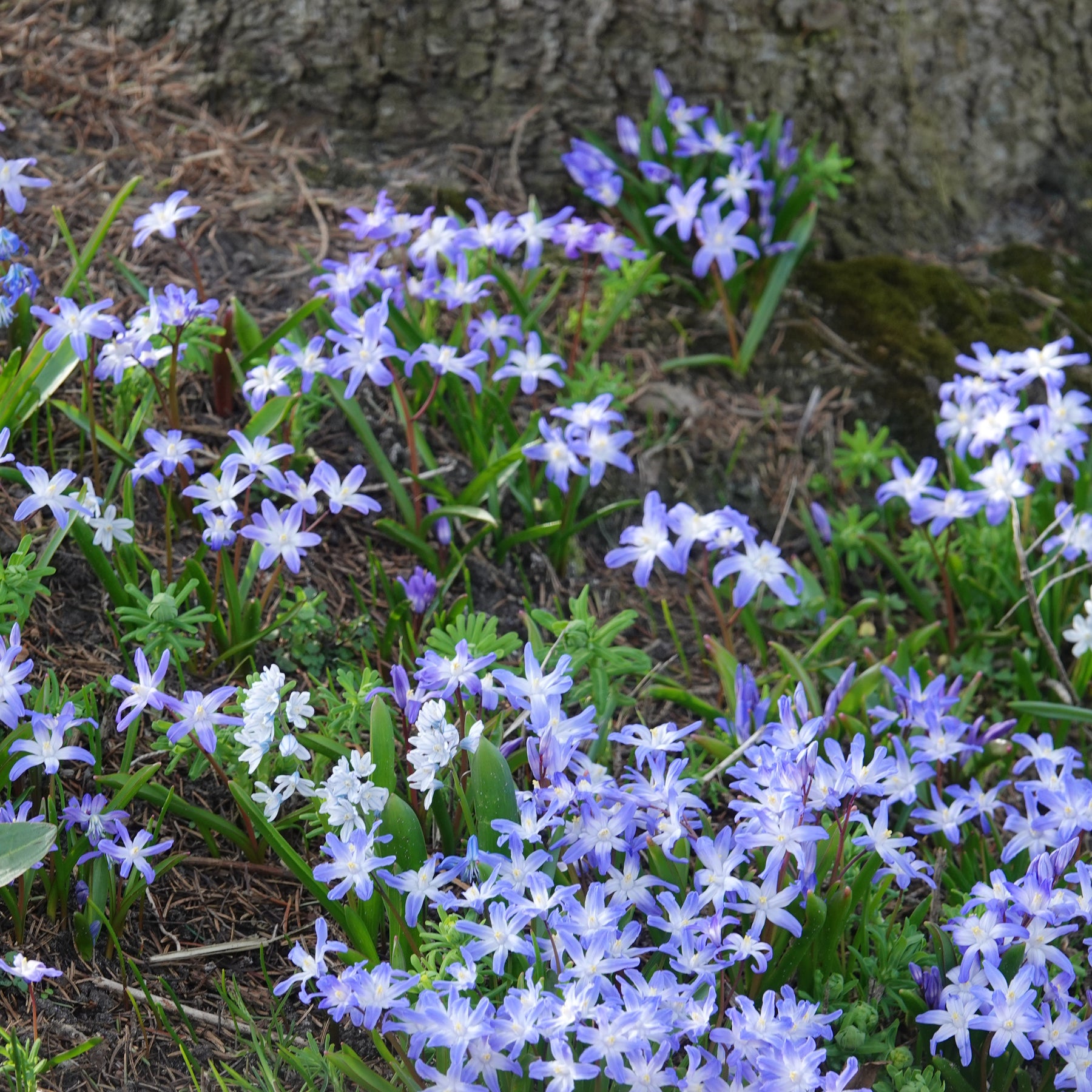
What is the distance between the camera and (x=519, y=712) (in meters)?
2.38

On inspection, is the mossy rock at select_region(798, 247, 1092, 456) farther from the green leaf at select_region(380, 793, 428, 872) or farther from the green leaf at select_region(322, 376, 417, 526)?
the green leaf at select_region(380, 793, 428, 872)

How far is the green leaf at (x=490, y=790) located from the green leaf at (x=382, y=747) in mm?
153

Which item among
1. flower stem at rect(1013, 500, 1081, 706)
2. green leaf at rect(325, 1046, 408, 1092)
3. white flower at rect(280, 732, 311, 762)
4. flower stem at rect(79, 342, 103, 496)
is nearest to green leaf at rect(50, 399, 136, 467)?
flower stem at rect(79, 342, 103, 496)

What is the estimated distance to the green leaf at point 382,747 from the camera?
1982mm

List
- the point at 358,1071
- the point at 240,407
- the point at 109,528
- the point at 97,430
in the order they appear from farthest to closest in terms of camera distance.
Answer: the point at 240,407, the point at 97,430, the point at 109,528, the point at 358,1071

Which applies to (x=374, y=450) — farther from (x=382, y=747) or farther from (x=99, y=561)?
(x=382, y=747)

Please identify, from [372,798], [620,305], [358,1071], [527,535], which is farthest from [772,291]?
[358,1071]

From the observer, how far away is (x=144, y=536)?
2.62m

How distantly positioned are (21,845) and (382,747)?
60 cm

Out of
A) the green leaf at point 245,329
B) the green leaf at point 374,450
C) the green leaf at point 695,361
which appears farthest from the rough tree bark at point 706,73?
the green leaf at point 374,450

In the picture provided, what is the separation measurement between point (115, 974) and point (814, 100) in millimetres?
3301

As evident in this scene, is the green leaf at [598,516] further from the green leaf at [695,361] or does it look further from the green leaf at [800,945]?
the green leaf at [800,945]

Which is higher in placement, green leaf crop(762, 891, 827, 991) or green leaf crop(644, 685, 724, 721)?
green leaf crop(762, 891, 827, 991)

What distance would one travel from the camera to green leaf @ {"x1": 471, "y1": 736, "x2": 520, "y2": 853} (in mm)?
1957
